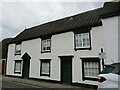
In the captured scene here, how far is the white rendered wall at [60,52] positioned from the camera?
1225 centimetres

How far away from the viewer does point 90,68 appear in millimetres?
12328

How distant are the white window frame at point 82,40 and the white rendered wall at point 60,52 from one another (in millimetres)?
431

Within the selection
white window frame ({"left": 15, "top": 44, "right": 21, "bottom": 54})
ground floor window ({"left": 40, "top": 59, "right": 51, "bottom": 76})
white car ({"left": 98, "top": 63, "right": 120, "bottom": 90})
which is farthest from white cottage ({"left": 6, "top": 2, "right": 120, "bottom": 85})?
white car ({"left": 98, "top": 63, "right": 120, "bottom": 90})

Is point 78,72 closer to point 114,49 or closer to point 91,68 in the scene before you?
point 91,68

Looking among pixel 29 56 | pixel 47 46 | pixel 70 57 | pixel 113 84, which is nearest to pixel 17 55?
pixel 29 56

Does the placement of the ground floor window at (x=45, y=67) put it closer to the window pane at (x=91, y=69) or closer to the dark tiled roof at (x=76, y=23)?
the dark tiled roof at (x=76, y=23)

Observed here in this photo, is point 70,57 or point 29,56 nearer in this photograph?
point 70,57

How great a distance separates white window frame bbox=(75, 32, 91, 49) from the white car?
7.22 m

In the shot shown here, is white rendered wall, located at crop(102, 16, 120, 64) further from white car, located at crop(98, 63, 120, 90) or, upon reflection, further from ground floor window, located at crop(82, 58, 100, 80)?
white car, located at crop(98, 63, 120, 90)

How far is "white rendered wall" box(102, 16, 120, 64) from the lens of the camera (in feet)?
32.4

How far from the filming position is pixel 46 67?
16.1m

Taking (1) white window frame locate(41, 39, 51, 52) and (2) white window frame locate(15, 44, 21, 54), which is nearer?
(1) white window frame locate(41, 39, 51, 52)

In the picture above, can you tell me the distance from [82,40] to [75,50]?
3.72ft

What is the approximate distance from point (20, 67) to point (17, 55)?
1924 millimetres
